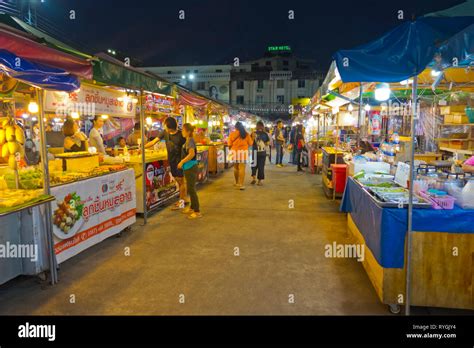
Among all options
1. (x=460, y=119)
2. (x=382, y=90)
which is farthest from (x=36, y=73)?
(x=460, y=119)

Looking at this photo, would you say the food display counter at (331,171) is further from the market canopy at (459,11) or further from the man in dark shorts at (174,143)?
the market canopy at (459,11)

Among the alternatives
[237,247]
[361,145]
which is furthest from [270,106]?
[237,247]

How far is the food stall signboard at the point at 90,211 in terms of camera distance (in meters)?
4.53

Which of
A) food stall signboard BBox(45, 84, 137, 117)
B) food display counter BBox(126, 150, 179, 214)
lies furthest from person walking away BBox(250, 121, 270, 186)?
food stall signboard BBox(45, 84, 137, 117)

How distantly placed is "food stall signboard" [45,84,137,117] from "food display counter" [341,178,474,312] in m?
5.23

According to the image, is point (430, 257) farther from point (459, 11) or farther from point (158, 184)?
point (158, 184)

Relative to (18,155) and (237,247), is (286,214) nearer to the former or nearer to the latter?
(237,247)

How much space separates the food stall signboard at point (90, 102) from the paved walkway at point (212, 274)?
2.36 meters

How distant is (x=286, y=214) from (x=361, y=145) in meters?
2.86

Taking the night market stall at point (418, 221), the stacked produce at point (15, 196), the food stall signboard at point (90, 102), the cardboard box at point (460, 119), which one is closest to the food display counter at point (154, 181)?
the food stall signboard at point (90, 102)

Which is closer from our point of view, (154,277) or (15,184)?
(154,277)

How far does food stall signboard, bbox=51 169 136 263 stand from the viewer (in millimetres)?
4527
